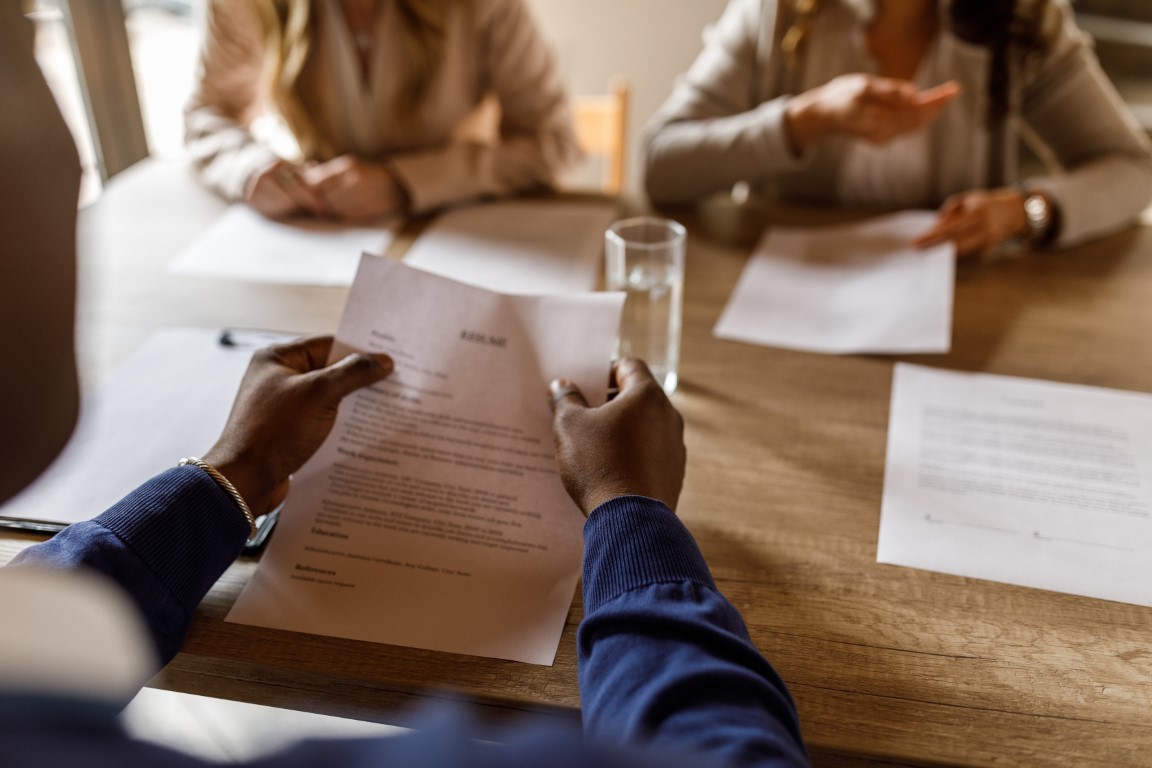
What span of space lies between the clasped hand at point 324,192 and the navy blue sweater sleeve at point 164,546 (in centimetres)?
70

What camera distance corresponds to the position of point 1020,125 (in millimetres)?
1475

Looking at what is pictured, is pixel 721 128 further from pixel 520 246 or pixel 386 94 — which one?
pixel 386 94

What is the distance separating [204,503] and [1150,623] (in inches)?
27.6

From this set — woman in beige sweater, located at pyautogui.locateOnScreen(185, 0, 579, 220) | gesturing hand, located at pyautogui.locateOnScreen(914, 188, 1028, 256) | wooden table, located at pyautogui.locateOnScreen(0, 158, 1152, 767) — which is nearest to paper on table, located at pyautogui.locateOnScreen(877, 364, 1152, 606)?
wooden table, located at pyautogui.locateOnScreen(0, 158, 1152, 767)

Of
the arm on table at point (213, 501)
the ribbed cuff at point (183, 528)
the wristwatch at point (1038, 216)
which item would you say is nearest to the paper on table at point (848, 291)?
the wristwatch at point (1038, 216)

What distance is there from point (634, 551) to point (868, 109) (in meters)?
0.87

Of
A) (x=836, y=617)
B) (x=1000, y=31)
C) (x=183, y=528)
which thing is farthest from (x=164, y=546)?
(x=1000, y=31)

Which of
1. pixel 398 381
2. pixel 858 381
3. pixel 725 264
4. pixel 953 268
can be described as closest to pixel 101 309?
pixel 398 381

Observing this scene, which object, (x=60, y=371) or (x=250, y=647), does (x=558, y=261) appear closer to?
(x=250, y=647)

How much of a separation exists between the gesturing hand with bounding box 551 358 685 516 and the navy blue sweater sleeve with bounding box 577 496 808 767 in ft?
0.09

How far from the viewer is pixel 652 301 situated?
0.93 m

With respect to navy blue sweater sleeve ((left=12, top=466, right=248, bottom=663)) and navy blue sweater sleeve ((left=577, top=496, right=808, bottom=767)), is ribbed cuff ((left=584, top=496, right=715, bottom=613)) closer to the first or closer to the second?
navy blue sweater sleeve ((left=577, top=496, right=808, bottom=767))

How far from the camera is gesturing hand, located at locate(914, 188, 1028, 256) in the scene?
116 cm

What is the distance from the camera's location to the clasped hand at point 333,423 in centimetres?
66
